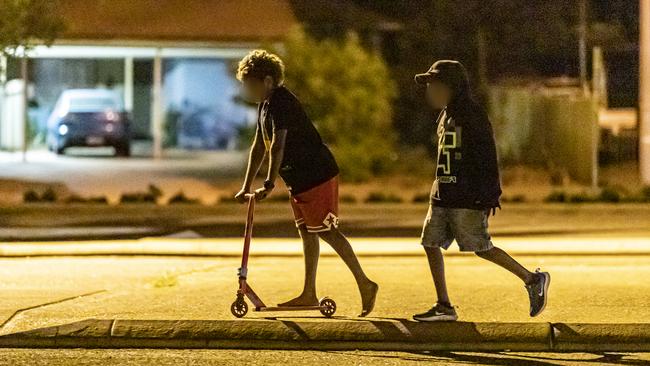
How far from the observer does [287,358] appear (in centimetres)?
884

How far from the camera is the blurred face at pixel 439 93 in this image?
9.34 meters

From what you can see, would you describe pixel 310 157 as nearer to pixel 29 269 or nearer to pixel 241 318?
pixel 241 318

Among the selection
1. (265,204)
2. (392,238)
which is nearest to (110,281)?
(392,238)

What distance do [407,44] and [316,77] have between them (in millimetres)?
8510

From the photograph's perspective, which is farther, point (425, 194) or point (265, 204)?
point (425, 194)

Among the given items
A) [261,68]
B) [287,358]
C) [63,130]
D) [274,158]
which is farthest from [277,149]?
[63,130]

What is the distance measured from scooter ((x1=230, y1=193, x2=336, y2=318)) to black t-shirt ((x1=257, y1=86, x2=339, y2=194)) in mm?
317

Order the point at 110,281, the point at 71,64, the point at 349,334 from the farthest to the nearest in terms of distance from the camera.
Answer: the point at 71,64, the point at 110,281, the point at 349,334

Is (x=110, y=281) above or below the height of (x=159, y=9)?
below

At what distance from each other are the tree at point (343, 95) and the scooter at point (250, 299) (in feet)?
51.8

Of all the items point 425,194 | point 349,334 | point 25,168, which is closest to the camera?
point 349,334

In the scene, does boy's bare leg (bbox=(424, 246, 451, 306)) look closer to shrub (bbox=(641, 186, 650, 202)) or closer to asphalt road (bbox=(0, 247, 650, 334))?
asphalt road (bbox=(0, 247, 650, 334))

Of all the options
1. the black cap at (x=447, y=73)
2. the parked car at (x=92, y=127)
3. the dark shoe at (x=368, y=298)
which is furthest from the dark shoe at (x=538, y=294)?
the parked car at (x=92, y=127)

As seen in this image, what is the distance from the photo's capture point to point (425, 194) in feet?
71.8
